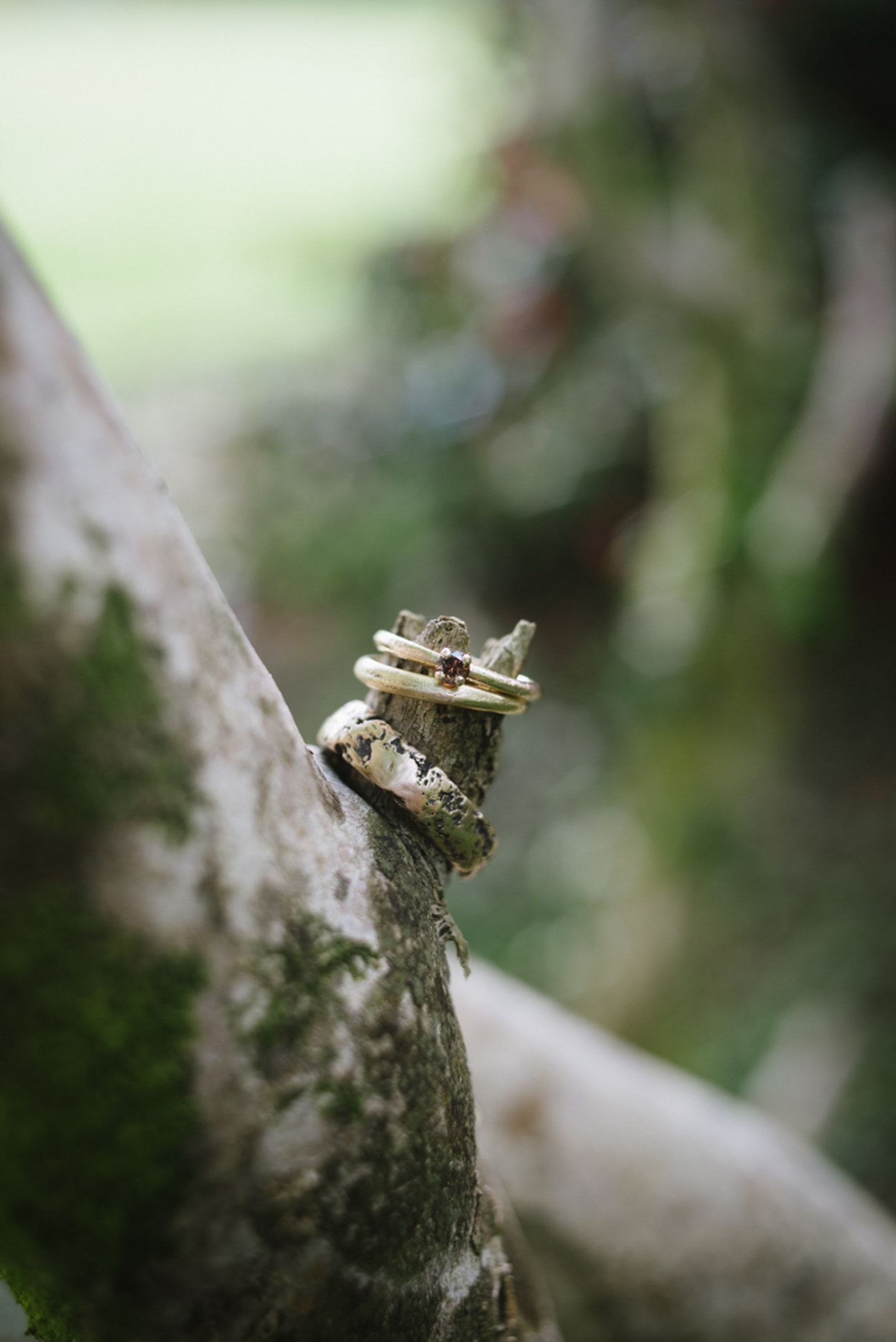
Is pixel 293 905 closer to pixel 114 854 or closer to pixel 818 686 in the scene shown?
pixel 114 854

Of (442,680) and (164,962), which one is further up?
(442,680)

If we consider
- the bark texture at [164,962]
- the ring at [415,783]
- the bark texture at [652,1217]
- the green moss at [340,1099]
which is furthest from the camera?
the bark texture at [652,1217]

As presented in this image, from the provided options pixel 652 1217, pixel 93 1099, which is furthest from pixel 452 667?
pixel 652 1217

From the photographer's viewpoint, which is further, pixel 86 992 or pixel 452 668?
pixel 452 668

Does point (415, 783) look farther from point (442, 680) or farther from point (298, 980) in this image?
point (298, 980)

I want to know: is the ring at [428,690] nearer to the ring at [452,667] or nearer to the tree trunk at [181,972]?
the ring at [452,667]

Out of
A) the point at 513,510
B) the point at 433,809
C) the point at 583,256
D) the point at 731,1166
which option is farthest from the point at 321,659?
the point at 433,809

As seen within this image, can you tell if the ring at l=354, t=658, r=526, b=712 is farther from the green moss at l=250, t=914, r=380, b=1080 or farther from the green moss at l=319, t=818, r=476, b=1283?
the green moss at l=250, t=914, r=380, b=1080

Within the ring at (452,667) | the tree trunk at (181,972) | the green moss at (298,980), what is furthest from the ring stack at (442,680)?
the green moss at (298,980)
